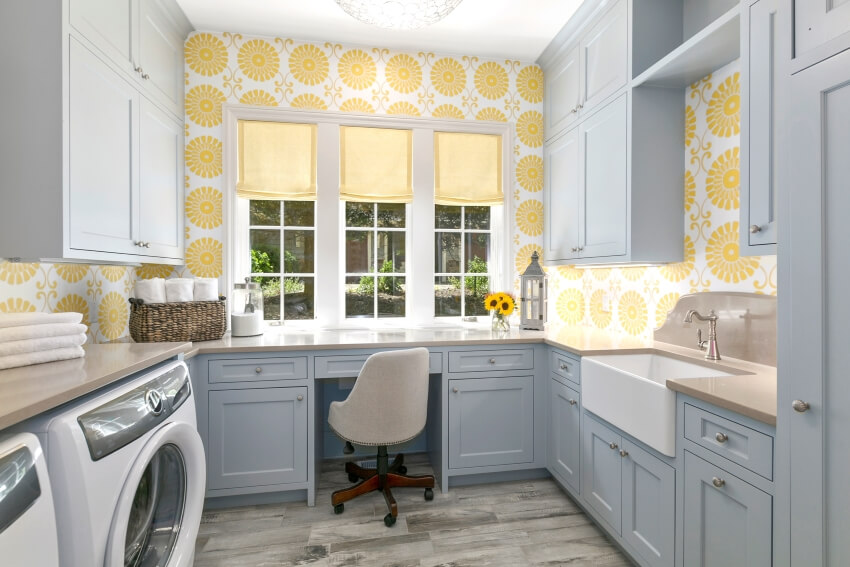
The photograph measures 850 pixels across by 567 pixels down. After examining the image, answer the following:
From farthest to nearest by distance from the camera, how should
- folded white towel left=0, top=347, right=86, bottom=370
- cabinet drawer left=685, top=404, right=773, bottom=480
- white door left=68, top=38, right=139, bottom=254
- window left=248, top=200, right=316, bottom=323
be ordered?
window left=248, top=200, right=316, bottom=323 < white door left=68, top=38, right=139, bottom=254 < folded white towel left=0, top=347, right=86, bottom=370 < cabinet drawer left=685, top=404, right=773, bottom=480

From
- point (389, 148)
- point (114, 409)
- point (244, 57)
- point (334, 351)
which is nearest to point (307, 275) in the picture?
point (334, 351)

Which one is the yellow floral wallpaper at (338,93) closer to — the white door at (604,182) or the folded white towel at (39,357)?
the white door at (604,182)

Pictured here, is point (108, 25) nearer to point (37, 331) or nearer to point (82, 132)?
point (82, 132)

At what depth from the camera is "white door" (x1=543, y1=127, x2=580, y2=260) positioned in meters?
2.74

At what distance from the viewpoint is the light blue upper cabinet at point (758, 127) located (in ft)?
4.63

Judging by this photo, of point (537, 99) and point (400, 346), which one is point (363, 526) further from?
point (537, 99)

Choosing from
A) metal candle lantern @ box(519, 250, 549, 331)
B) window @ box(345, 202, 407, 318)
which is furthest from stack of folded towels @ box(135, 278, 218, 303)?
metal candle lantern @ box(519, 250, 549, 331)

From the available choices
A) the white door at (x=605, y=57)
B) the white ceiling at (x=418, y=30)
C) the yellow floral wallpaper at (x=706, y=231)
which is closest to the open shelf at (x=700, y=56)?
the yellow floral wallpaper at (x=706, y=231)

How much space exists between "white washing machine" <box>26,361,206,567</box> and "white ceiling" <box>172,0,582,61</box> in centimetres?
207

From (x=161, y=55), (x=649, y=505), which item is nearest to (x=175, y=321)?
(x=161, y=55)

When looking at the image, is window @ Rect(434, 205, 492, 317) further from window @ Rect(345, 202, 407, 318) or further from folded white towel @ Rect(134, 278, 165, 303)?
folded white towel @ Rect(134, 278, 165, 303)

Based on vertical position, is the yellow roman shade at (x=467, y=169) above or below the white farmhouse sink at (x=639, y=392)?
above

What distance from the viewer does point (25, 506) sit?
2.65 ft

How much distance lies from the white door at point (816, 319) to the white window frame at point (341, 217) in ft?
6.86
